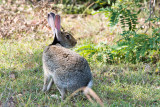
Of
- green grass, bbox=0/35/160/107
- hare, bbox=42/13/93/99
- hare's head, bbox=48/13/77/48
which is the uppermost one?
hare's head, bbox=48/13/77/48

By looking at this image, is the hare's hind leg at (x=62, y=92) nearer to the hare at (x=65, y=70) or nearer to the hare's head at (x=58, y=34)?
the hare at (x=65, y=70)

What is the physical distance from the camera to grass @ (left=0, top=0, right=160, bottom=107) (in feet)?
12.8

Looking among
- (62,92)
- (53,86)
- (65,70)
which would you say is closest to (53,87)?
(53,86)

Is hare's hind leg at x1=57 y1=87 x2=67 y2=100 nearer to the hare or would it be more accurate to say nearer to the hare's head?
the hare

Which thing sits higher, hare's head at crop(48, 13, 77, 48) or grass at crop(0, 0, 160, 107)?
hare's head at crop(48, 13, 77, 48)

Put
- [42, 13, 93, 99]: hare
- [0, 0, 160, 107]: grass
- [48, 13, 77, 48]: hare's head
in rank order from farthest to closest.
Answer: [48, 13, 77, 48]: hare's head < [0, 0, 160, 107]: grass < [42, 13, 93, 99]: hare

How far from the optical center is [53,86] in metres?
4.66

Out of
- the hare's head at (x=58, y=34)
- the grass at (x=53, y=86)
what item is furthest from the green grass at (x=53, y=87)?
the hare's head at (x=58, y=34)

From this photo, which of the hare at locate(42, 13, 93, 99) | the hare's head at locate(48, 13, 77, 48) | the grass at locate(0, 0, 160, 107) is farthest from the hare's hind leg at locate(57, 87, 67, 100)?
the hare's head at locate(48, 13, 77, 48)

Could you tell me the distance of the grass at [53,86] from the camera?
3.91 meters

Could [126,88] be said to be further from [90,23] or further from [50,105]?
[90,23]

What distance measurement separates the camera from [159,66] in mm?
5547

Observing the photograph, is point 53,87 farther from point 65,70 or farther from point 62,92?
point 65,70

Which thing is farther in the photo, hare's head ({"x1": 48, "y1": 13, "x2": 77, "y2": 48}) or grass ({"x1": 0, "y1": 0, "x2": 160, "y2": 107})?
hare's head ({"x1": 48, "y1": 13, "x2": 77, "y2": 48})
